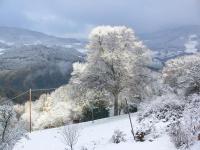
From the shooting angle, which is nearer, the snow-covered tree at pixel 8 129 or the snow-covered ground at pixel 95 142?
the snow-covered tree at pixel 8 129

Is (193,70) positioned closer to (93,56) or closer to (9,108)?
(93,56)

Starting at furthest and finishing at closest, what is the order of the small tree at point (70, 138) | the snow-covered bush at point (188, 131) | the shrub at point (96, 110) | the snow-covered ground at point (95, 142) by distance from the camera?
the shrub at point (96, 110), the small tree at point (70, 138), the snow-covered ground at point (95, 142), the snow-covered bush at point (188, 131)

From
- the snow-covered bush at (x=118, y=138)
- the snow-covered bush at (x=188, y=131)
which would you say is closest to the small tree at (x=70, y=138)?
the snow-covered bush at (x=118, y=138)

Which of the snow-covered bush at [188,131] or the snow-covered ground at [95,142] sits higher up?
the snow-covered bush at [188,131]

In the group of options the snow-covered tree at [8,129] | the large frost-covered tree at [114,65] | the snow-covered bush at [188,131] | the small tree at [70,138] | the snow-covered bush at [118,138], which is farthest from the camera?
the large frost-covered tree at [114,65]

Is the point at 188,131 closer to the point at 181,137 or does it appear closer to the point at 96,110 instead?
the point at 181,137

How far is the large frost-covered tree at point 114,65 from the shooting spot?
4822 cm

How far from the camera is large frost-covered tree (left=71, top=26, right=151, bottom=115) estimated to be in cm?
4822

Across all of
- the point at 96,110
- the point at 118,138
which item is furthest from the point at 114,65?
the point at 118,138

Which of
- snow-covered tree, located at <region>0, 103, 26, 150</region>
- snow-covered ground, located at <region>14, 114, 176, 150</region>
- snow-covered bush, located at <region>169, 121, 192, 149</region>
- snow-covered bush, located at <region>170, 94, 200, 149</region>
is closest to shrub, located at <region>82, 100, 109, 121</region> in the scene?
snow-covered ground, located at <region>14, 114, 176, 150</region>

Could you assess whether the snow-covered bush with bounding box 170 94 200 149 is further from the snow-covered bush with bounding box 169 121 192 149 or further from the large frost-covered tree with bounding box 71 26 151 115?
the large frost-covered tree with bounding box 71 26 151 115

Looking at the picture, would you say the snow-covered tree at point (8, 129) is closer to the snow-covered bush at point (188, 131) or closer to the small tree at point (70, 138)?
the snow-covered bush at point (188, 131)

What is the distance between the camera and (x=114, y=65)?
1937 inches

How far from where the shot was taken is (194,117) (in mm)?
19578
